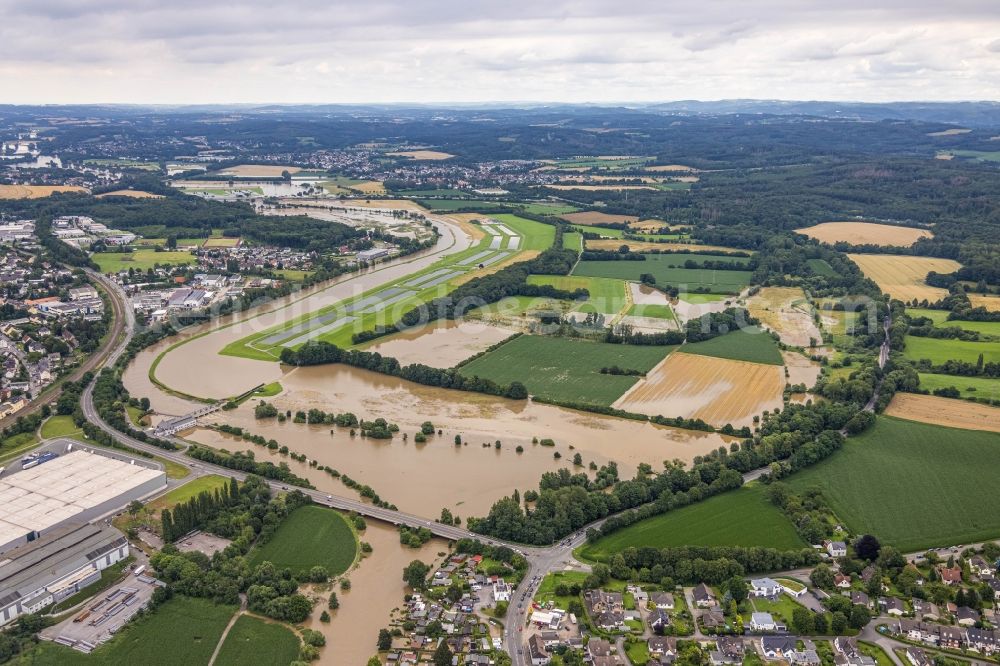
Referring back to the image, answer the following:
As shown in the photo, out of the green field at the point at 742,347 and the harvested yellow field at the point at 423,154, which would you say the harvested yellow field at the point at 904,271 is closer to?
the green field at the point at 742,347

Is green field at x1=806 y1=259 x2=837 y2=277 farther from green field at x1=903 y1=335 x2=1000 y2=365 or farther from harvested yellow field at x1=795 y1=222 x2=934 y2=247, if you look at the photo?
green field at x1=903 y1=335 x2=1000 y2=365

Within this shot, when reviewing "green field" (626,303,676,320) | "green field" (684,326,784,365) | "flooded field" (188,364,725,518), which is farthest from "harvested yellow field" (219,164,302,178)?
"green field" (684,326,784,365)

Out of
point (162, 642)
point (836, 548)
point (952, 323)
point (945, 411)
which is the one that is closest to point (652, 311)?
point (952, 323)

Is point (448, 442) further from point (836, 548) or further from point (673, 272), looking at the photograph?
point (673, 272)

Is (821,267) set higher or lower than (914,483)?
higher

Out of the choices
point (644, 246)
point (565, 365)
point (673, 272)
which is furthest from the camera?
point (644, 246)
